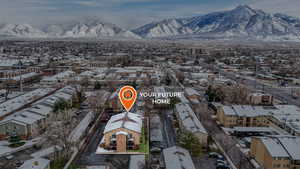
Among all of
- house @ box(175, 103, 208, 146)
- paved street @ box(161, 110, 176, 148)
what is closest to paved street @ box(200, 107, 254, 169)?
house @ box(175, 103, 208, 146)

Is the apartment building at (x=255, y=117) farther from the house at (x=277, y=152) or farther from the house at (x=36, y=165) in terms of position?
the house at (x=36, y=165)

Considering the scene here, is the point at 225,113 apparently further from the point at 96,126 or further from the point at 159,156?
the point at 96,126

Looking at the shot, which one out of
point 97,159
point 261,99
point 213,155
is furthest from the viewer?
point 261,99

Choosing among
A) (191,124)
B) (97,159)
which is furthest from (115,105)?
(97,159)

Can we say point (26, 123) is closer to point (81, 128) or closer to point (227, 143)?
point (81, 128)

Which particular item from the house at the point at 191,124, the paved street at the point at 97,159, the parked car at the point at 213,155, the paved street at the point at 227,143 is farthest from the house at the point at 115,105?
the parked car at the point at 213,155

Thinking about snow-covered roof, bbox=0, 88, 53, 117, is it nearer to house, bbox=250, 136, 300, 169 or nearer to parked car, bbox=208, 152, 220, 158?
parked car, bbox=208, 152, 220, 158
